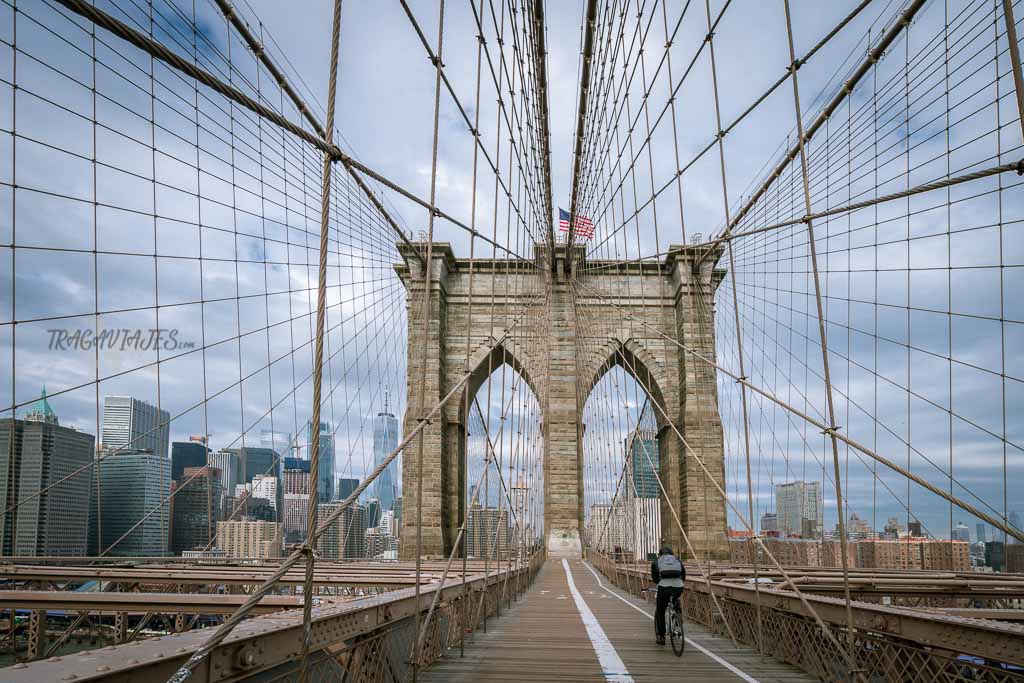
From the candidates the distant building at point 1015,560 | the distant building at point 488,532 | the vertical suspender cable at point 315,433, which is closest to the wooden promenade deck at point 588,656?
the distant building at point 488,532

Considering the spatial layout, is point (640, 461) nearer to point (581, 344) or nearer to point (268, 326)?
point (581, 344)

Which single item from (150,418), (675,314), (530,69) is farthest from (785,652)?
(675,314)

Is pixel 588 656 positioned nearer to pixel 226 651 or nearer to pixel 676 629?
pixel 676 629

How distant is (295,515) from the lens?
8727mm

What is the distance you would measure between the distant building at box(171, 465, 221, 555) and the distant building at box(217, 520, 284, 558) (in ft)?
4.48

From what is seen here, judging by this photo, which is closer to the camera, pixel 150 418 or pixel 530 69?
pixel 150 418

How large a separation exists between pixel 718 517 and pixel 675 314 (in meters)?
6.57

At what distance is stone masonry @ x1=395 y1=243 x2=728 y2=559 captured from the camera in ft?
68.8

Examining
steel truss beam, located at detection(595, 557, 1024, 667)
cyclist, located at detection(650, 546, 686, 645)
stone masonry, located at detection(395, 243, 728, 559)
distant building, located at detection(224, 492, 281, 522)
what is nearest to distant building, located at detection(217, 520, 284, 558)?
distant building, located at detection(224, 492, 281, 522)

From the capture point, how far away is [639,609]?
8.42 meters

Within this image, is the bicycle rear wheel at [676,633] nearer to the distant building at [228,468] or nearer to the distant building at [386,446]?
the distant building at [228,468]

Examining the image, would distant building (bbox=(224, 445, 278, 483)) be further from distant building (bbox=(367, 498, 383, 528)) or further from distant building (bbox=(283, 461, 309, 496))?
distant building (bbox=(367, 498, 383, 528))

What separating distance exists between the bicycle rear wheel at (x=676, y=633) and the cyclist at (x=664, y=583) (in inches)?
10.0

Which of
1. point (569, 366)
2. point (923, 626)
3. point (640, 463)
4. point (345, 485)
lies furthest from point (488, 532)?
point (569, 366)
